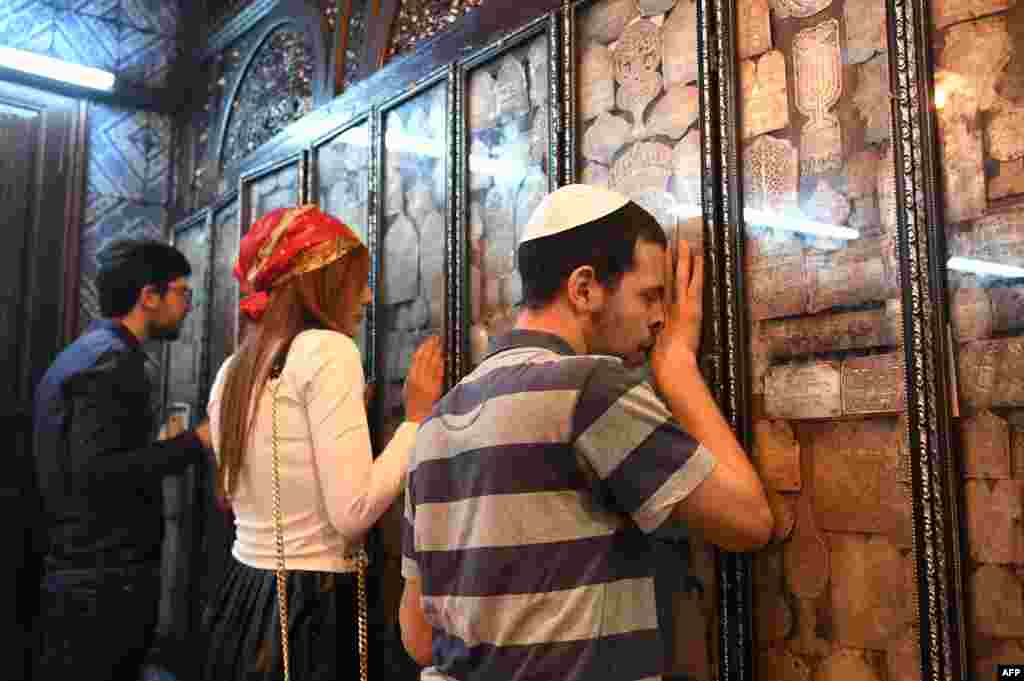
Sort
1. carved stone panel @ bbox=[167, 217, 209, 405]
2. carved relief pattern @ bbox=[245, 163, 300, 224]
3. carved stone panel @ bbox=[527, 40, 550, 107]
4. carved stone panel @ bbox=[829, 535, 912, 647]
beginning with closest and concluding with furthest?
carved stone panel @ bbox=[829, 535, 912, 647], carved stone panel @ bbox=[527, 40, 550, 107], carved relief pattern @ bbox=[245, 163, 300, 224], carved stone panel @ bbox=[167, 217, 209, 405]

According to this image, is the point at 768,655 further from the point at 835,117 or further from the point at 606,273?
the point at 835,117

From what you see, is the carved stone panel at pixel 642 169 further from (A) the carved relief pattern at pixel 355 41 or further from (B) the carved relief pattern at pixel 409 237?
(A) the carved relief pattern at pixel 355 41

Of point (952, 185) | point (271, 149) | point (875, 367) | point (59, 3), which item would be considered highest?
point (59, 3)

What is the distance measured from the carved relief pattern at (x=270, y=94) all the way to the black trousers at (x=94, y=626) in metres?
1.68

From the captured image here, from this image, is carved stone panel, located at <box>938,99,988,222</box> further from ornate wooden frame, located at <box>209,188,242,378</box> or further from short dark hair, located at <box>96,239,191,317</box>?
ornate wooden frame, located at <box>209,188,242,378</box>

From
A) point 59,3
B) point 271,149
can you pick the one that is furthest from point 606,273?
point 59,3

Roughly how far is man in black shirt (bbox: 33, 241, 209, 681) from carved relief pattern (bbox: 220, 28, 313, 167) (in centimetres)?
114

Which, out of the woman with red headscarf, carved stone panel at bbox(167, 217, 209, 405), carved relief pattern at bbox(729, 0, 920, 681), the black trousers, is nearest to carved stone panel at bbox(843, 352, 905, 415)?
carved relief pattern at bbox(729, 0, 920, 681)

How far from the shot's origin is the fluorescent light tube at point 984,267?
110 cm

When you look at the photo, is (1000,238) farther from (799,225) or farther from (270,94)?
(270,94)

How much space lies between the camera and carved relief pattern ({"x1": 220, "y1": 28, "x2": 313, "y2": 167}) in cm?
295

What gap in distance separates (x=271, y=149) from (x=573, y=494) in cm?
228

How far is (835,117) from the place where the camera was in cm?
132

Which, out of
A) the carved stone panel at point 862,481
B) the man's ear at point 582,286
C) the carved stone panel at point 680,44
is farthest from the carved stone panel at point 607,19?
the carved stone panel at point 862,481
